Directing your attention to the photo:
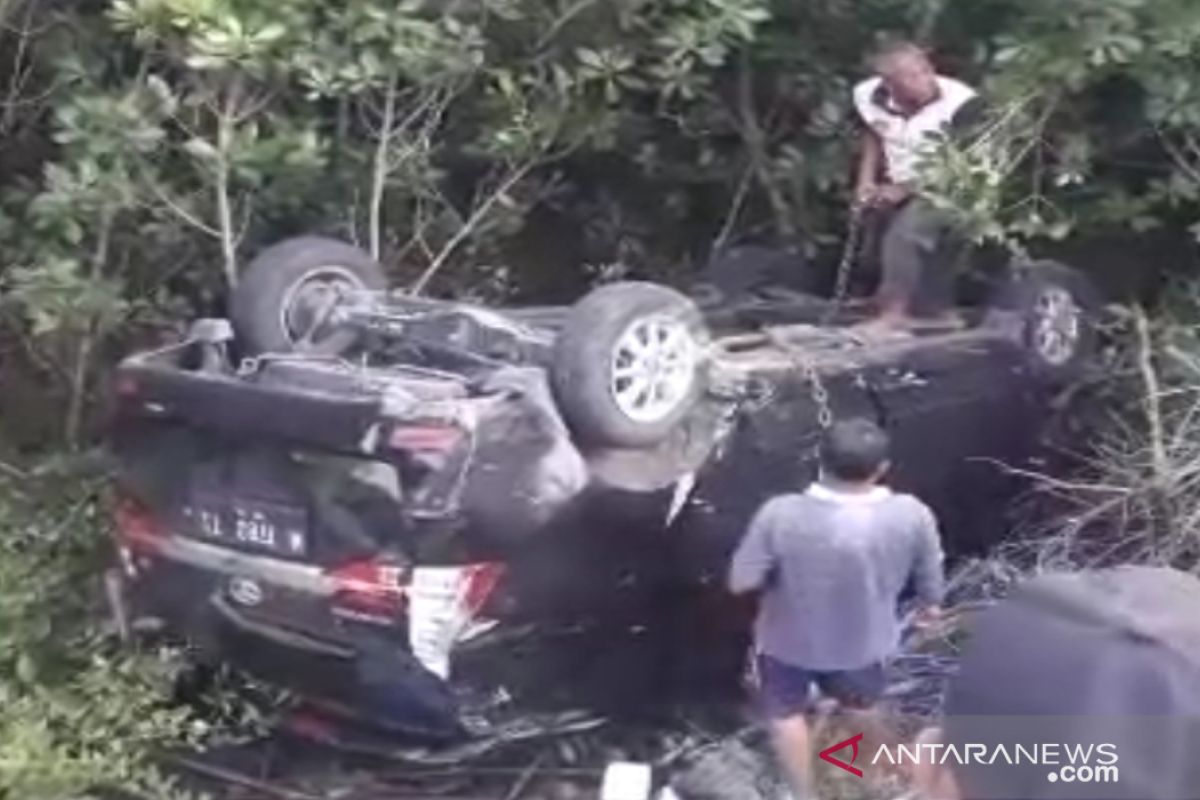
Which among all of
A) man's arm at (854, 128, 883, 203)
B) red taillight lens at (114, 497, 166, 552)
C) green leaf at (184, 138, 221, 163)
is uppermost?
man's arm at (854, 128, 883, 203)

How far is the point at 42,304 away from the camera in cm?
717

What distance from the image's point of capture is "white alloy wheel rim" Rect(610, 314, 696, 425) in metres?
6.08

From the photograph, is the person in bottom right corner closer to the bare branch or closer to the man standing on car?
the man standing on car

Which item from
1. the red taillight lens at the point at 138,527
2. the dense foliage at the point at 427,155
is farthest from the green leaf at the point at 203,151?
the red taillight lens at the point at 138,527

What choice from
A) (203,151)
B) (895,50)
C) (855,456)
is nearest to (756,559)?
(855,456)

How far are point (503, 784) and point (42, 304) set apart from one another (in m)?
2.16

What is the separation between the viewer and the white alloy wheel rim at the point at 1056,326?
7.66 metres

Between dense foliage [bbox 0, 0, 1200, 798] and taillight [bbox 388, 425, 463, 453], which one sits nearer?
taillight [bbox 388, 425, 463, 453]

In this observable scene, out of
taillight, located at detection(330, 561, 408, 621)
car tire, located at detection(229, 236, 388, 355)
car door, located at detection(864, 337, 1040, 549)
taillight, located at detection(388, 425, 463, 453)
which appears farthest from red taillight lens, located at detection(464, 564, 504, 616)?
car door, located at detection(864, 337, 1040, 549)

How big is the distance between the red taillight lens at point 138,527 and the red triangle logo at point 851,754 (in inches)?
76.0

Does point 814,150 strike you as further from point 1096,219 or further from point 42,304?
point 42,304

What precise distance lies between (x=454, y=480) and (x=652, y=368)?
716 millimetres

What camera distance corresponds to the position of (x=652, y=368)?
6168 millimetres

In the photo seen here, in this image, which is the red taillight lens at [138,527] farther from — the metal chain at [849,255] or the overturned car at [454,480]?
the metal chain at [849,255]
